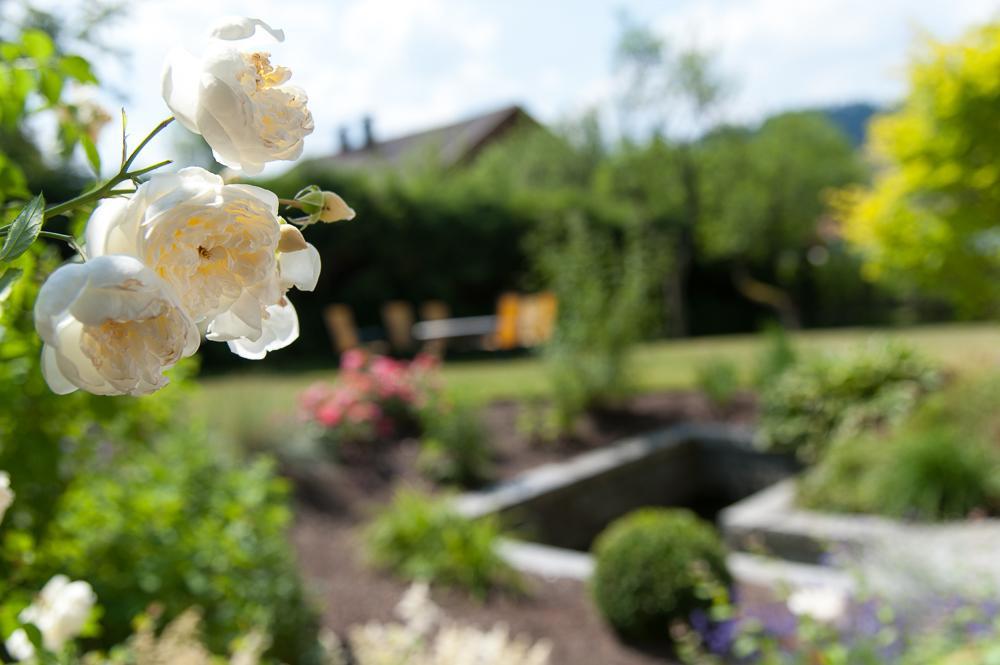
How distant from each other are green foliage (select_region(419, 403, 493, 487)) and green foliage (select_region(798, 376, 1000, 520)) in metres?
2.11

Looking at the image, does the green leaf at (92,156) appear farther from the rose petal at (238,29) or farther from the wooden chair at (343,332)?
the wooden chair at (343,332)

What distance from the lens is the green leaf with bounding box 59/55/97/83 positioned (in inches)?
47.1

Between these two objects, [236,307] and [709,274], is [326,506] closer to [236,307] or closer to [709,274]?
[236,307]

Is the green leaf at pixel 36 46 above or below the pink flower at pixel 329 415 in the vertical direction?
above

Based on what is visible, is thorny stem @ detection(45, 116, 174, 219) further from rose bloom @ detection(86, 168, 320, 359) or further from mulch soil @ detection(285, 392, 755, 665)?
mulch soil @ detection(285, 392, 755, 665)

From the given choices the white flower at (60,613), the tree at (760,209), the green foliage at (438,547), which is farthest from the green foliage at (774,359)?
the tree at (760,209)

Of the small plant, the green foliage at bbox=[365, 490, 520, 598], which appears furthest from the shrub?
the small plant

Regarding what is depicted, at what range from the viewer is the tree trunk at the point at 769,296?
781 inches

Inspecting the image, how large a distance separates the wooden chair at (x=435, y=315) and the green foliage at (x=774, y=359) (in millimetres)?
4749

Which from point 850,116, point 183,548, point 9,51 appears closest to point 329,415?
point 183,548

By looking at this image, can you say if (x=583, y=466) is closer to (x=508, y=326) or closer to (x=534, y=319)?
(x=534, y=319)

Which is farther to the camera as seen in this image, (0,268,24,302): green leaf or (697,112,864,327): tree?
(697,112,864,327): tree

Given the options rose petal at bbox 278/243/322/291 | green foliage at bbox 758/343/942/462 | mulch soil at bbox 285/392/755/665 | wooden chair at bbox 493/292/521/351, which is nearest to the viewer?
rose petal at bbox 278/243/322/291

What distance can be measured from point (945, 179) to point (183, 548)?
7.72 meters
